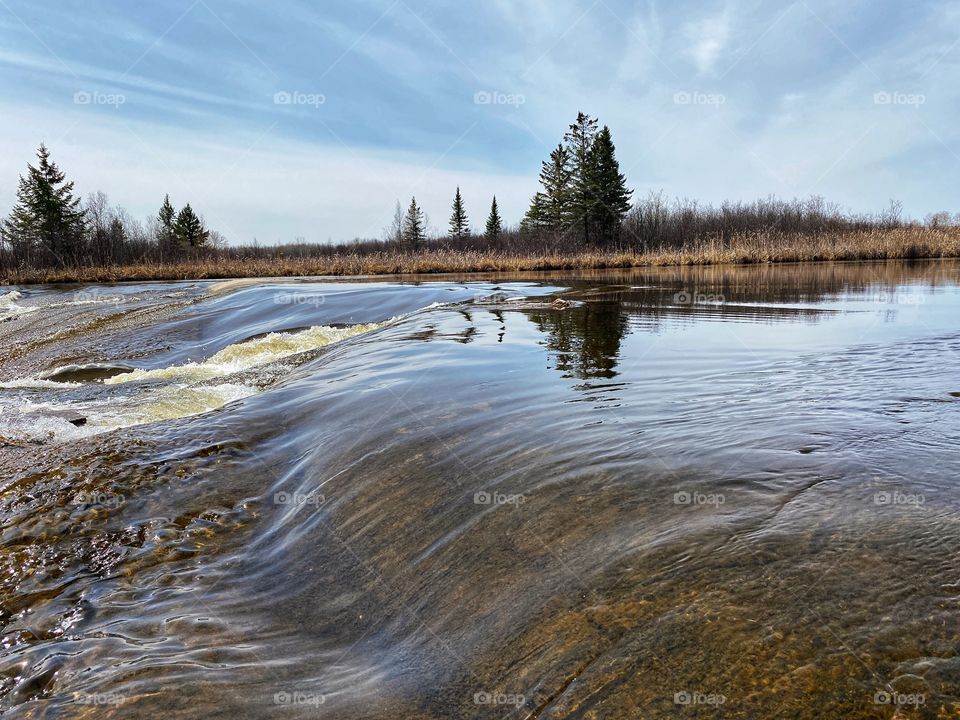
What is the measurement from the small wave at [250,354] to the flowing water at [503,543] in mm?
1875

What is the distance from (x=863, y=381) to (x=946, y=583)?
11.1 feet

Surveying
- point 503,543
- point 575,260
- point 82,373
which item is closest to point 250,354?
point 82,373

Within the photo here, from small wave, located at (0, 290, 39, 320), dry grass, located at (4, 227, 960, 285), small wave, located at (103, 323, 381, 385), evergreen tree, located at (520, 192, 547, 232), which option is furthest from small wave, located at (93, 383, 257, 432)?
evergreen tree, located at (520, 192, 547, 232)

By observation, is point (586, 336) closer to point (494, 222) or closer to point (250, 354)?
point (250, 354)

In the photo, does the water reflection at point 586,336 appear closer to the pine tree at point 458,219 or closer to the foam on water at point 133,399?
the foam on water at point 133,399

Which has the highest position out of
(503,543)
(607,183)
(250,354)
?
(607,183)

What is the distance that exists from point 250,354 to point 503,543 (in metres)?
8.13

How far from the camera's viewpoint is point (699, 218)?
1708 inches

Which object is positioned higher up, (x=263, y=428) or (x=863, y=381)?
(x=863, y=381)

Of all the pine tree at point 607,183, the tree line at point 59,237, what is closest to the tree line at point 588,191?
the pine tree at point 607,183

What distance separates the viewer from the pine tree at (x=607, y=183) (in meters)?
44.9

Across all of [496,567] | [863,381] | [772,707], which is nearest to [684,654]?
[772,707]

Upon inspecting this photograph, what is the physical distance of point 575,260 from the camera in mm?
31734

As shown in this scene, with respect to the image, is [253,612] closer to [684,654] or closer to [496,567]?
[496,567]
